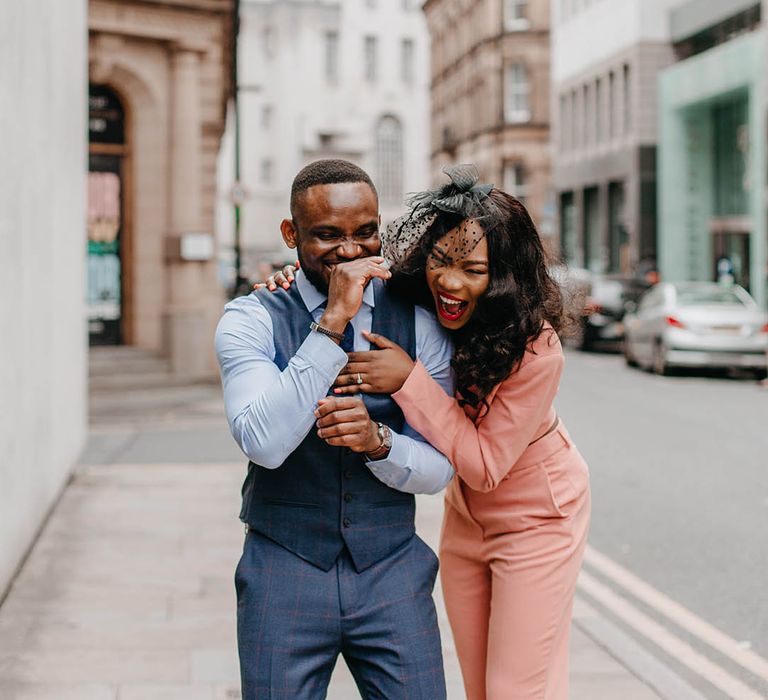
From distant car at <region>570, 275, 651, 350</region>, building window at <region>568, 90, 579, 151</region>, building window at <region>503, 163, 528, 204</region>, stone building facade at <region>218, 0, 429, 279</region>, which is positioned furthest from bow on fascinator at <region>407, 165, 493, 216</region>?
stone building facade at <region>218, 0, 429, 279</region>

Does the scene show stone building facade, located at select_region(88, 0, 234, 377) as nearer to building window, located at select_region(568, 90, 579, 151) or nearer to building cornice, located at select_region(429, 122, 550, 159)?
building window, located at select_region(568, 90, 579, 151)

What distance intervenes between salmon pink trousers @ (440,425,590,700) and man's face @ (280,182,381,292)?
0.77 metres

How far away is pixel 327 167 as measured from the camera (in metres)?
2.77

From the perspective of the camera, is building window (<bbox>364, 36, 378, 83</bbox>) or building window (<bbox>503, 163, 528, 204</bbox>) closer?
building window (<bbox>503, 163, 528, 204</bbox>)

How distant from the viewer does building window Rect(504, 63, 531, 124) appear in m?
53.8

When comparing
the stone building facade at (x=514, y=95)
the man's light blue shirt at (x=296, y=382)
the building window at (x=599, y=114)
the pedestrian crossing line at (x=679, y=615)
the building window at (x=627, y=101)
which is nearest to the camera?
the man's light blue shirt at (x=296, y=382)

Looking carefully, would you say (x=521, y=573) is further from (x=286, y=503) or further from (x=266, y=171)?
(x=266, y=171)

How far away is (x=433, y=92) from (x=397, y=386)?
219ft

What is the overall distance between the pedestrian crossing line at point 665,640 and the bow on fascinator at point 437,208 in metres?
2.80

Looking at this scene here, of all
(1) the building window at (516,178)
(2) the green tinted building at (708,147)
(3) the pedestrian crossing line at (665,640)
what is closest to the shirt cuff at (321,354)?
(3) the pedestrian crossing line at (665,640)

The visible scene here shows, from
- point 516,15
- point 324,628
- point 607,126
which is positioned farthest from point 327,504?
point 516,15

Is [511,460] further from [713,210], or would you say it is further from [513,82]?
[513,82]

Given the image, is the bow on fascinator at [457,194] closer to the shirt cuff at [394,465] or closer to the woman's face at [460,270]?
the woman's face at [460,270]

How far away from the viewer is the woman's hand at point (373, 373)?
2785 millimetres
